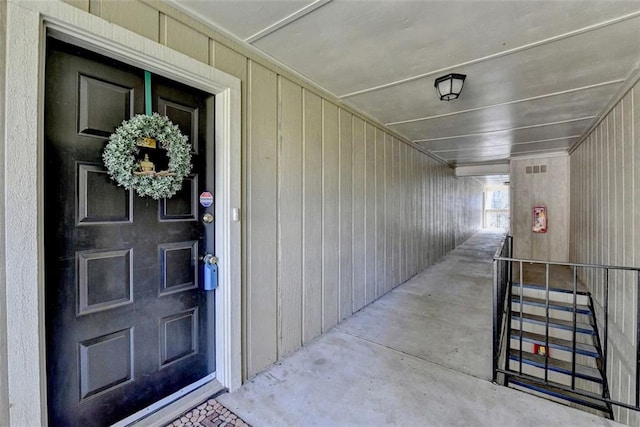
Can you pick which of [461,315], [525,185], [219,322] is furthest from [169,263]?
[525,185]

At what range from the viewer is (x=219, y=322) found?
2000 mm

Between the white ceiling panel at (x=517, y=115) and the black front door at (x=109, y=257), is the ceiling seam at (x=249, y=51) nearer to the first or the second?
the black front door at (x=109, y=257)

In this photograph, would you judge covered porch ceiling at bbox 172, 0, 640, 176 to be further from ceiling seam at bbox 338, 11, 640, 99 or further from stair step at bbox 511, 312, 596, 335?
stair step at bbox 511, 312, 596, 335

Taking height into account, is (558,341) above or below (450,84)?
below

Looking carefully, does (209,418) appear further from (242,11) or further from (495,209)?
(495,209)

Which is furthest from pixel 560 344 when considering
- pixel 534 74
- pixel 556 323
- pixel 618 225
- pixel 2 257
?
pixel 2 257

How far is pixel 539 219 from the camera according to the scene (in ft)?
19.9

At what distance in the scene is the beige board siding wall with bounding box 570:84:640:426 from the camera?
2.49 metres

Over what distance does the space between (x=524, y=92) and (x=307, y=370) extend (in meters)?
3.27

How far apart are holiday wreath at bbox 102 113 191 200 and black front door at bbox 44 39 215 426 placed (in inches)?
2.3

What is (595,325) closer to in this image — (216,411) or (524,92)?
(524,92)

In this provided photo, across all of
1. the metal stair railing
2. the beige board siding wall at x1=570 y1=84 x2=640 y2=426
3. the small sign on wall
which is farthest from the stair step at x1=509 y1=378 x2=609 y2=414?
the small sign on wall

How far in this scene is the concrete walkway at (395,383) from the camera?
5.89ft

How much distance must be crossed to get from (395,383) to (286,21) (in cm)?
263
